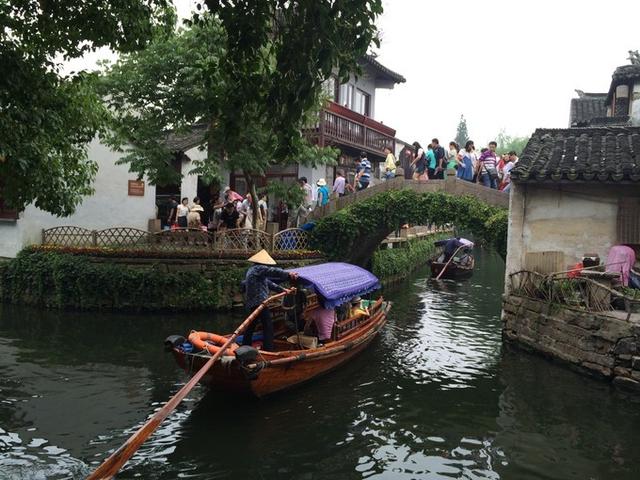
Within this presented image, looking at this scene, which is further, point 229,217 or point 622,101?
point 622,101

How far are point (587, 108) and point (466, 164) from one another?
56.7 ft

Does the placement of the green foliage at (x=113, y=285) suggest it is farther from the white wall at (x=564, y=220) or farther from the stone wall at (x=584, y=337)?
the stone wall at (x=584, y=337)

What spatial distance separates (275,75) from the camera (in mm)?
5223

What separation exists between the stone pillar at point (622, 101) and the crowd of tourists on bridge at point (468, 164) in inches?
351

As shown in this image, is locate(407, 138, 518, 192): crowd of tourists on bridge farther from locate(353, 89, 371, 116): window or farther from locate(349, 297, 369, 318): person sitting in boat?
locate(353, 89, 371, 116): window

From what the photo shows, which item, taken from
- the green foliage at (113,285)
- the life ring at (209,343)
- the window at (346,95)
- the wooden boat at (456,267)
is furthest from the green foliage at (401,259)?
the life ring at (209,343)

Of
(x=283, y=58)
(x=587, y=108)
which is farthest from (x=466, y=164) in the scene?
(x=587, y=108)

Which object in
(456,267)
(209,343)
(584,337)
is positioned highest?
(456,267)

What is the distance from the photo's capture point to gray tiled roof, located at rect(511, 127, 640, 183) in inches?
493

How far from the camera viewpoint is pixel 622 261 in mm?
12172

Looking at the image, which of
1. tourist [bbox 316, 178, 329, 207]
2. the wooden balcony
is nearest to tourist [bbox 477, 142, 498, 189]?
tourist [bbox 316, 178, 329, 207]

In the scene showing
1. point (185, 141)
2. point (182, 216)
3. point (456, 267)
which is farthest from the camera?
point (456, 267)

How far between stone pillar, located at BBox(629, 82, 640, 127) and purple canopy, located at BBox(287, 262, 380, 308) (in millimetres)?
13957

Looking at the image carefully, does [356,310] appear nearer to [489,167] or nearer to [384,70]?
[489,167]
